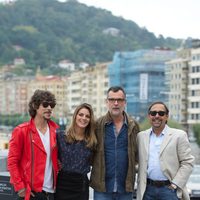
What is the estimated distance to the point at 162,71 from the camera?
303ft

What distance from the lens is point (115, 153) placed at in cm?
565

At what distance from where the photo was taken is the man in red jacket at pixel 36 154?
535 cm

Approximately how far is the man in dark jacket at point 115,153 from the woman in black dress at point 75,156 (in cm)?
13

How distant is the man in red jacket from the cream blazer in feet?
2.68

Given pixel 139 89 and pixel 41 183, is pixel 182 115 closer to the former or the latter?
pixel 139 89

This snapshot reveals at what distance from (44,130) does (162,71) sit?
288ft

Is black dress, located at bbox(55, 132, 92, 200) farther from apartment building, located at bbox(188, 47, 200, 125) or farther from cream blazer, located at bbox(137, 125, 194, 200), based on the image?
apartment building, located at bbox(188, 47, 200, 125)

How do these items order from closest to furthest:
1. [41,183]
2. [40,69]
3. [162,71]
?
[41,183]
[162,71]
[40,69]

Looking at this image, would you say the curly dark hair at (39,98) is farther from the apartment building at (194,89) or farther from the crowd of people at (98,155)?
the apartment building at (194,89)

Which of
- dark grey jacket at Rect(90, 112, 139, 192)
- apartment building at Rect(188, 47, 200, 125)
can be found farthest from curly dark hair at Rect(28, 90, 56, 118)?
apartment building at Rect(188, 47, 200, 125)

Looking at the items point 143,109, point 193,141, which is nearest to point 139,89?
point 143,109

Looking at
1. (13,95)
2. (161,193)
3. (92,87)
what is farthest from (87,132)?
(13,95)

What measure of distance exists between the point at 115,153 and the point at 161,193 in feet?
1.90

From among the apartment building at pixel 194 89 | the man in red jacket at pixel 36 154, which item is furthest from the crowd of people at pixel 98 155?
the apartment building at pixel 194 89
